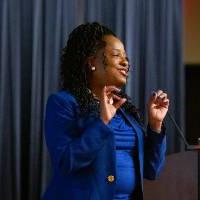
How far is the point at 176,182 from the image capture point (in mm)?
1843

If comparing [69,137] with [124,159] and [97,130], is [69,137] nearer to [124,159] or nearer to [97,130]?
[97,130]

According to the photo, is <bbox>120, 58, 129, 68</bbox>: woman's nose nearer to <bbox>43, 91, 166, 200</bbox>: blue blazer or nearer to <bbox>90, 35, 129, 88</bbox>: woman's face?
<bbox>90, 35, 129, 88</bbox>: woman's face

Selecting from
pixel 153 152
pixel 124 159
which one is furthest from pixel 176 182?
pixel 124 159

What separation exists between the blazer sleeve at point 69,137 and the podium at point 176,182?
69 centimetres

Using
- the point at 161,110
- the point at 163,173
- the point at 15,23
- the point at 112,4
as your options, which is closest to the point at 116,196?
the point at 161,110

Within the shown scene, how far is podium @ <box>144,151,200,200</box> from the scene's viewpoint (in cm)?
178

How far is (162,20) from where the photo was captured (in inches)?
92.4

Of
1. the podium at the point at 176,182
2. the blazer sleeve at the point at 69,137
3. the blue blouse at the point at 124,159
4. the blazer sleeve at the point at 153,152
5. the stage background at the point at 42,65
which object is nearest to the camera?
the blazer sleeve at the point at 69,137

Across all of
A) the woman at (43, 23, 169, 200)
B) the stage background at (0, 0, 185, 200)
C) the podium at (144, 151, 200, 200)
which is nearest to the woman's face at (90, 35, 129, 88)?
the woman at (43, 23, 169, 200)

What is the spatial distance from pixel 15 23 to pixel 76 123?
40.3 inches

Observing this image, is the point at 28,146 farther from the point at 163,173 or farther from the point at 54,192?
the point at 54,192

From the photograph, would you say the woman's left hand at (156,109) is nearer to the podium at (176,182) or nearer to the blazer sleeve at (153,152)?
the blazer sleeve at (153,152)

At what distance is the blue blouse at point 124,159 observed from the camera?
1240 millimetres

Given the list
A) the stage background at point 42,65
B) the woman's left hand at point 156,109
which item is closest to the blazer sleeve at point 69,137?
the woman's left hand at point 156,109
